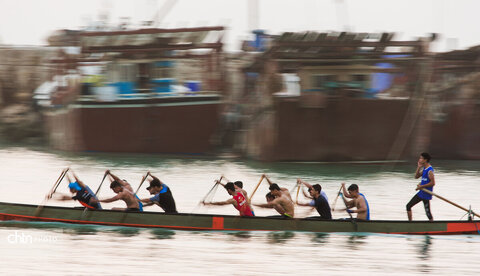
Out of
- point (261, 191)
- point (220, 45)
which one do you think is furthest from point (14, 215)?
point (220, 45)

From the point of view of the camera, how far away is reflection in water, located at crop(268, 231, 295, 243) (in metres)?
17.4

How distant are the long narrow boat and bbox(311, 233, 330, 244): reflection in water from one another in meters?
0.23

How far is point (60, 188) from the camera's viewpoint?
27.9m

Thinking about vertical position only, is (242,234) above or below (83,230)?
below

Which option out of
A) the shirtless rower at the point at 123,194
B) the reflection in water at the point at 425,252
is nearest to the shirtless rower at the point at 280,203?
the shirtless rower at the point at 123,194

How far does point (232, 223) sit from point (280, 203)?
1.28 meters

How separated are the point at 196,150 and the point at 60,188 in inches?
468

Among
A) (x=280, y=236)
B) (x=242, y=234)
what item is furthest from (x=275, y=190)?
(x=242, y=234)

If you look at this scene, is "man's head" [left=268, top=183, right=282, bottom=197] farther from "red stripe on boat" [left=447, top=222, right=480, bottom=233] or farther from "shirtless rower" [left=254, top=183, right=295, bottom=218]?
"red stripe on boat" [left=447, top=222, right=480, bottom=233]

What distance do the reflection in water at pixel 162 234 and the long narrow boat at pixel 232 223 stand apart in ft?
0.94

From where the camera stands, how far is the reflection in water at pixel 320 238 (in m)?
17.4

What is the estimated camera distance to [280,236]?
1770 centimetres

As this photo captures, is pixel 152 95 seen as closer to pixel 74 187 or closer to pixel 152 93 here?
pixel 152 93

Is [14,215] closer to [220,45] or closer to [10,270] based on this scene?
[10,270]
